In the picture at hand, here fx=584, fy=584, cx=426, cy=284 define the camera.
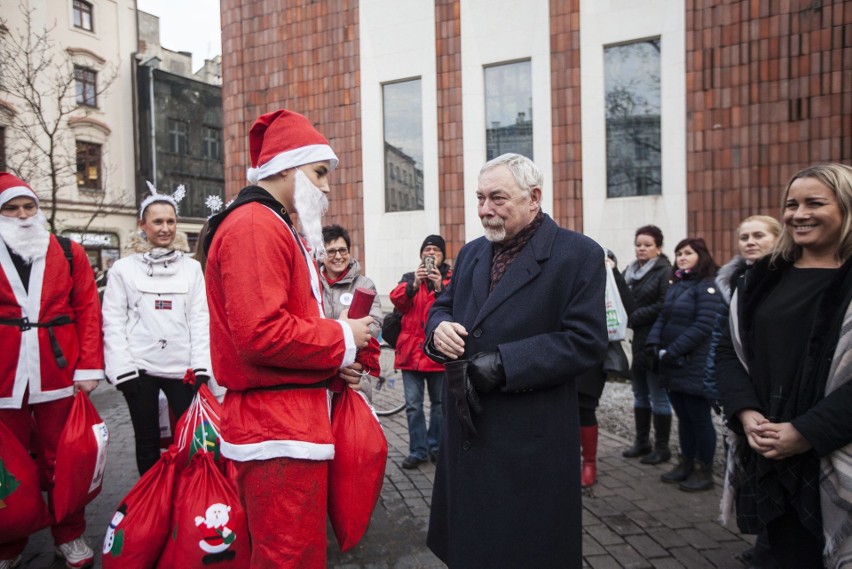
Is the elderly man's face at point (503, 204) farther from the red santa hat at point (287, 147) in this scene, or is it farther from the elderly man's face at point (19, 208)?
the elderly man's face at point (19, 208)

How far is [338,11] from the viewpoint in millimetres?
12562

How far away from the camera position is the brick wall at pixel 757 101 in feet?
29.6

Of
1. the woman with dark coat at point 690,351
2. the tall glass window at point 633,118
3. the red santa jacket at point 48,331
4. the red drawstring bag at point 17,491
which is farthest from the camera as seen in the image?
the tall glass window at point 633,118

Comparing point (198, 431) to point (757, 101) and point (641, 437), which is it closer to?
point (641, 437)

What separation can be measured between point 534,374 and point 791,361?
110 centimetres

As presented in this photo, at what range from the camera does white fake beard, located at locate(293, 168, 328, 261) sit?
7.52 ft

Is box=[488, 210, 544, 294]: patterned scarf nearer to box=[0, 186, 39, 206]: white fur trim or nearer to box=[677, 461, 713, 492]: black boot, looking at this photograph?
box=[0, 186, 39, 206]: white fur trim

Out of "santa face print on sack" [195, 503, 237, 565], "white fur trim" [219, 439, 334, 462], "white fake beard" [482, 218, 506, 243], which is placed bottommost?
"santa face print on sack" [195, 503, 237, 565]

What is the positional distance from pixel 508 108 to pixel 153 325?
9060 mm

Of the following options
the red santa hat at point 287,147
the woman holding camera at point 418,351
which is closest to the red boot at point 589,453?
the woman holding camera at point 418,351

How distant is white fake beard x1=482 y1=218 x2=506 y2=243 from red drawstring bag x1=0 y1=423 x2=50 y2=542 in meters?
2.74

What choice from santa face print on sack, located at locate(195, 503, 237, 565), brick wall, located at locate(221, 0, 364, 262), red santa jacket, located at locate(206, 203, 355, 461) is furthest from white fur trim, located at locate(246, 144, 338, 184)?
brick wall, located at locate(221, 0, 364, 262)

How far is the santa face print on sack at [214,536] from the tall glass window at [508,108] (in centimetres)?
946

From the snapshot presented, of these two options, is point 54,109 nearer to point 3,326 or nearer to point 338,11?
point 338,11
